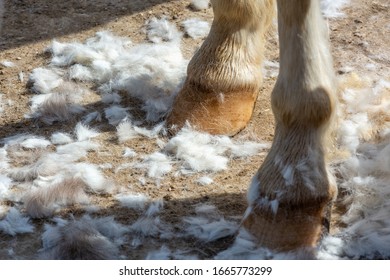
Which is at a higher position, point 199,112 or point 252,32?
point 252,32

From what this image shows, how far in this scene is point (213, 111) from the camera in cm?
309

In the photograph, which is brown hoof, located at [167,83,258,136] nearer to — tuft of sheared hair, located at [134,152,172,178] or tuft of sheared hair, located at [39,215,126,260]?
tuft of sheared hair, located at [134,152,172,178]

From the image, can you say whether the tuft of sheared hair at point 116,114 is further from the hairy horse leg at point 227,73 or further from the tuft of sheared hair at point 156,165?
the tuft of sheared hair at point 156,165

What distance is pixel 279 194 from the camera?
242 cm

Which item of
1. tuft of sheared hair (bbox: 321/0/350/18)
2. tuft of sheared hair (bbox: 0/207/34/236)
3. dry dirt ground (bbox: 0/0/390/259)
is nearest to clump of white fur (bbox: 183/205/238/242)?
dry dirt ground (bbox: 0/0/390/259)

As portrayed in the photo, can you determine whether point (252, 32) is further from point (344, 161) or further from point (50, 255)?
point (50, 255)

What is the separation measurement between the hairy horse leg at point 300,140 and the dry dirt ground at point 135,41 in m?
0.19

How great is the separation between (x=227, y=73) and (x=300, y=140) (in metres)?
0.73

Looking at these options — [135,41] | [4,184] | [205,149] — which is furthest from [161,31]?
[4,184]

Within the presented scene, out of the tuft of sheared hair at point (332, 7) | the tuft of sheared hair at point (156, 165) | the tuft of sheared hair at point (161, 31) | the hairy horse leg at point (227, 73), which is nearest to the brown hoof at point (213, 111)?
the hairy horse leg at point (227, 73)

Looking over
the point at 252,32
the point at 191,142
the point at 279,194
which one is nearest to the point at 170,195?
the point at 191,142

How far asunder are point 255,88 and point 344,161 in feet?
1.59

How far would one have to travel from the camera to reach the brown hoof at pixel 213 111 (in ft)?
10.1

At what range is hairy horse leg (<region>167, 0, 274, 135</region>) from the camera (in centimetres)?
309
